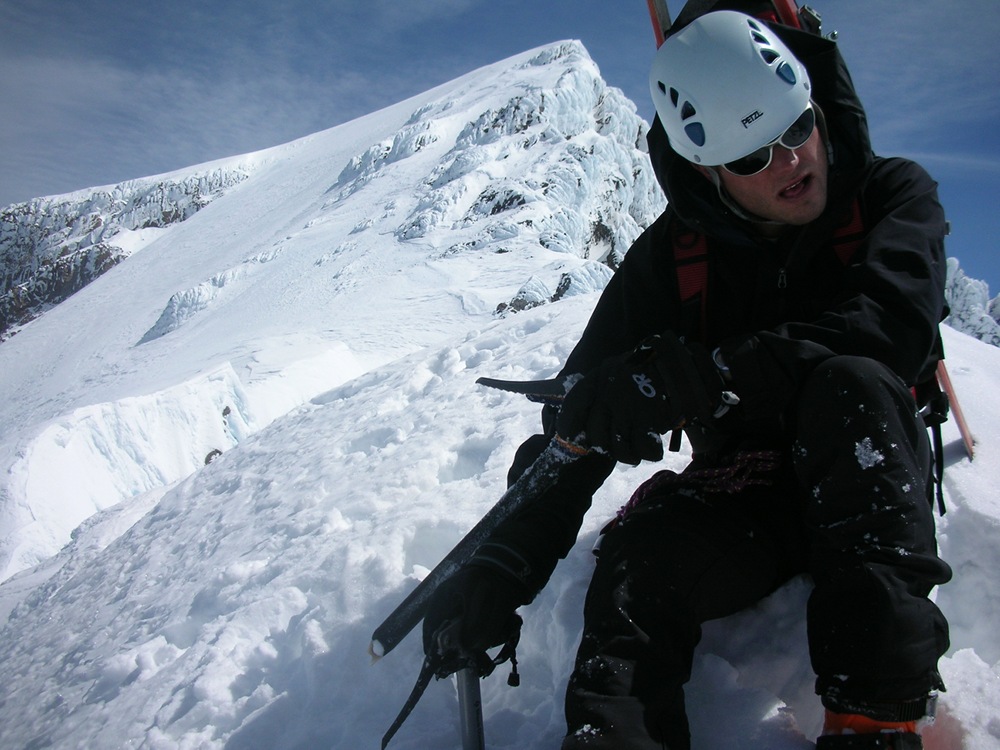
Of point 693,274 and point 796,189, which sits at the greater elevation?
point 796,189

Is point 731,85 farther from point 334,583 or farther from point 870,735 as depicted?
point 334,583

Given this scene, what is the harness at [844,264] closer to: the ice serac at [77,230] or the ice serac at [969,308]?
the ice serac at [77,230]

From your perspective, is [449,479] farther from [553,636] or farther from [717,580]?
[717,580]

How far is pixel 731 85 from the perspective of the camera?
1.67 metres

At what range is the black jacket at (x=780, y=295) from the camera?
56.0 inches

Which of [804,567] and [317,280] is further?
[317,280]

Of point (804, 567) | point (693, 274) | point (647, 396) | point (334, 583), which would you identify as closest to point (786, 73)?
point (693, 274)

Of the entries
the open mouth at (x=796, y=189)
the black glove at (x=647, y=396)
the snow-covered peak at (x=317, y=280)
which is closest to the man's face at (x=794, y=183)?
the open mouth at (x=796, y=189)

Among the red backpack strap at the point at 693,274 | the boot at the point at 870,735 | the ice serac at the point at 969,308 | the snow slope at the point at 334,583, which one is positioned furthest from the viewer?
the ice serac at the point at 969,308

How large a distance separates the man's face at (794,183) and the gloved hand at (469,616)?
1.26 m

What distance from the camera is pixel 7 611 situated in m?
4.38

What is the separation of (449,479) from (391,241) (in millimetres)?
23045

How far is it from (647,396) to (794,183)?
29.5 inches

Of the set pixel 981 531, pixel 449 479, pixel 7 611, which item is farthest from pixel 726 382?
pixel 7 611
